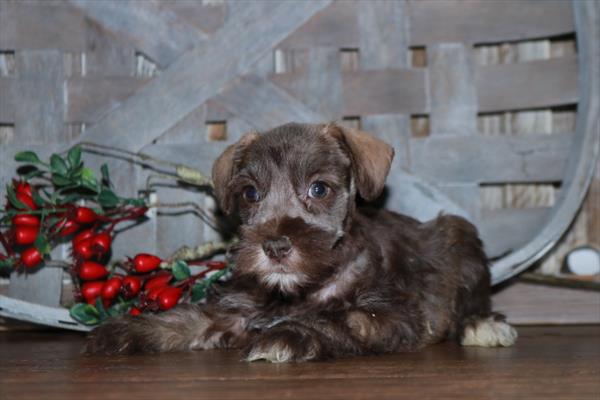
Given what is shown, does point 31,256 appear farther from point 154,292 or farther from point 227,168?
point 227,168

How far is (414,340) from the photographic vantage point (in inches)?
133

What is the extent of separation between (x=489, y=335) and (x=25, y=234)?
2171 mm

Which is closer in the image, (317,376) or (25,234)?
(317,376)

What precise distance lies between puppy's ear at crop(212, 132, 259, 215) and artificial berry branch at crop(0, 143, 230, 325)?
406 millimetres

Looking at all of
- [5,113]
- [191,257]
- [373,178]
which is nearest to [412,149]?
[373,178]

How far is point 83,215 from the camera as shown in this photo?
159 inches

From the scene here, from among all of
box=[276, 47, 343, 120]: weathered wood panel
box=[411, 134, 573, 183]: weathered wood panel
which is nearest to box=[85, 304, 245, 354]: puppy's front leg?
box=[276, 47, 343, 120]: weathered wood panel

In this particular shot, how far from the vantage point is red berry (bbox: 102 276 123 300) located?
3.85 meters

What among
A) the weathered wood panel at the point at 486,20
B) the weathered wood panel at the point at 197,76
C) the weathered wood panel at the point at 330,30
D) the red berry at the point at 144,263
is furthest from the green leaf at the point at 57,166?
the weathered wood panel at the point at 486,20

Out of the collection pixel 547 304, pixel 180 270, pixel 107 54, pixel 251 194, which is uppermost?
pixel 107 54

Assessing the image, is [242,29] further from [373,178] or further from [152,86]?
[373,178]

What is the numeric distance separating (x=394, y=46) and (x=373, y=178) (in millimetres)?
1130

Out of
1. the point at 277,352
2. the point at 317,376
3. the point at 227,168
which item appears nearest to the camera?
the point at 317,376

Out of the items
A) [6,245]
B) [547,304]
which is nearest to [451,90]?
[547,304]
